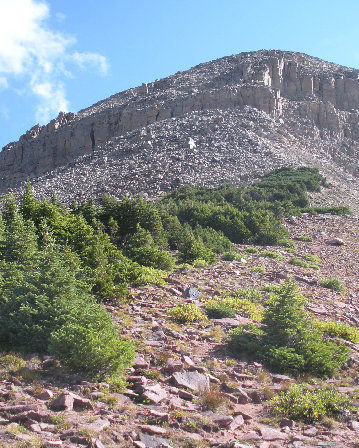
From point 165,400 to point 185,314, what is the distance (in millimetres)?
4134

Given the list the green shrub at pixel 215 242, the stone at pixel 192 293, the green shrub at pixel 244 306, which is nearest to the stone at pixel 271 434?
the green shrub at pixel 244 306

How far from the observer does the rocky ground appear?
20.8 feet

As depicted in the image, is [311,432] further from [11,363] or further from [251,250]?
[251,250]

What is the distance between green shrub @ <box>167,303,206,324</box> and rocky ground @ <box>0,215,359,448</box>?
226 millimetres

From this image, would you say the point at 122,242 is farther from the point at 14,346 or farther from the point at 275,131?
the point at 275,131

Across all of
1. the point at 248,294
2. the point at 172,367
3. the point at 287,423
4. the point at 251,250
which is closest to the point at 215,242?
the point at 251,250

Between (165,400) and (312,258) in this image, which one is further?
(312,258)

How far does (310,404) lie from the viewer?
7.51m

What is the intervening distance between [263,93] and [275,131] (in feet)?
24.1

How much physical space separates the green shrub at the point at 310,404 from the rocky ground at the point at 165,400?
0.17 m

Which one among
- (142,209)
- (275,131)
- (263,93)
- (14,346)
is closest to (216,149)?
(275,131)

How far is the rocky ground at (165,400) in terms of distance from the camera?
20.8 feet

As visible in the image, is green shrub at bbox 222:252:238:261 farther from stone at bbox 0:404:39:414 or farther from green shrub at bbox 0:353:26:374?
stone at bbox 0:404:39:414

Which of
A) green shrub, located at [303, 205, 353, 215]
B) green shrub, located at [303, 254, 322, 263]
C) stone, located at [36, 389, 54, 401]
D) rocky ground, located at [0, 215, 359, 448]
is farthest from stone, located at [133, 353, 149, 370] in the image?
green shrub, located at [303, 205, 353, 215]
